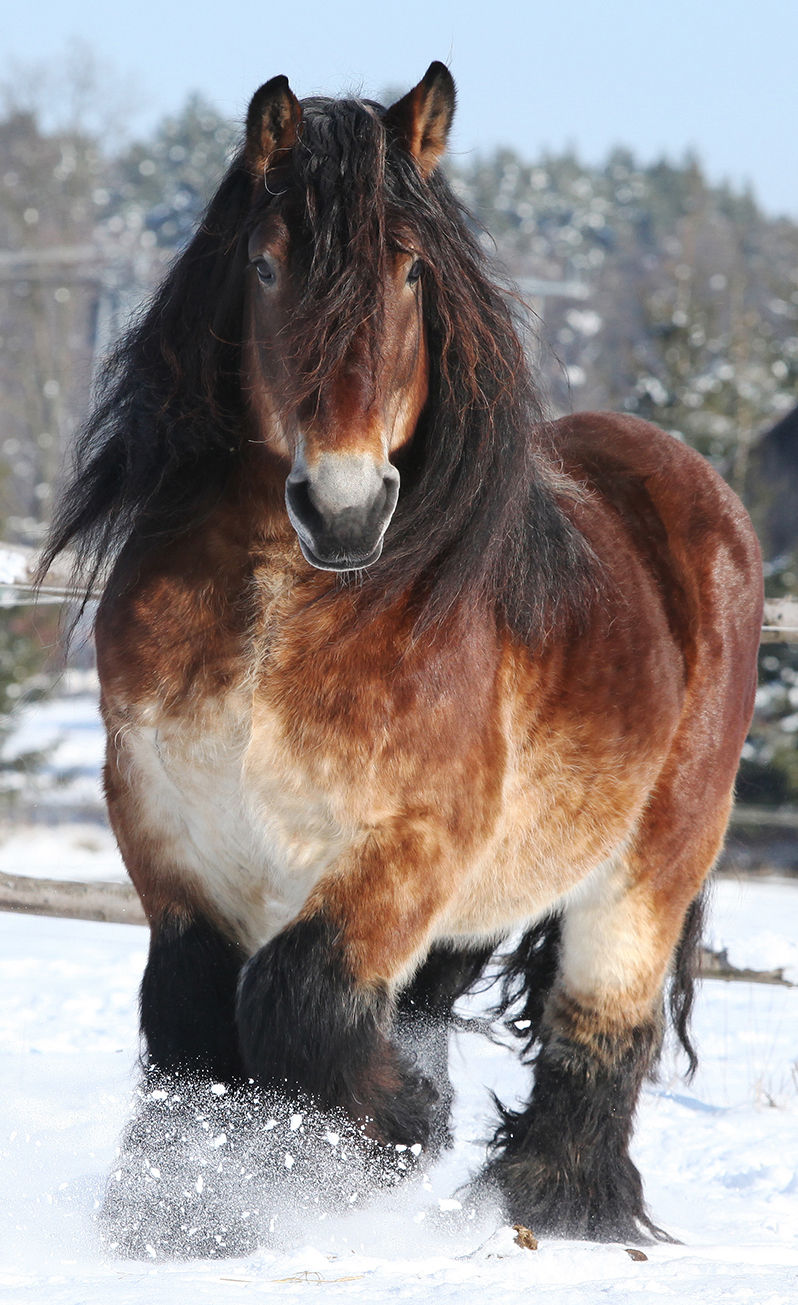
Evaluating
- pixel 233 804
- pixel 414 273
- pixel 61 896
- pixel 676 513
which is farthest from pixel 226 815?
pixel 61 896

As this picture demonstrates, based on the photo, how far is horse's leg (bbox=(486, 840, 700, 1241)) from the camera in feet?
10.3

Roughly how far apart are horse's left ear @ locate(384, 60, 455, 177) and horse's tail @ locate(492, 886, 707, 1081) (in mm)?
2026

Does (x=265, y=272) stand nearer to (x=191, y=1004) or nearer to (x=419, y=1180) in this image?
(x=191, y=1004)

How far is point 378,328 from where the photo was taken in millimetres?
2160

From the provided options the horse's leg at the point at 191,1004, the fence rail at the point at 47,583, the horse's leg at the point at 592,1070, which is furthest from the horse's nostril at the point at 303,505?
the fence rail at the point at 47,583

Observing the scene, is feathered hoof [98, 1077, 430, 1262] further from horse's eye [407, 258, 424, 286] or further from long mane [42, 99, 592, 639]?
horse's eye [407, 258, 424, 286]

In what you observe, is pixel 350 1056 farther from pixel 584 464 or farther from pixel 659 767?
pixel 584 464

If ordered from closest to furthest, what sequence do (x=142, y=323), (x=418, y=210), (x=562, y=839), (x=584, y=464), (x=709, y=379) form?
(x=418, y=210) → (x=142, y=323) → (x=562, y=839) → (x=584, y=464) → (x=709, y=379)

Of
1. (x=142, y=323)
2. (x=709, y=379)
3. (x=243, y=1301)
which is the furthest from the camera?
(x=709, y=379)

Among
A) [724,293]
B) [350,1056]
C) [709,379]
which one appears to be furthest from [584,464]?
[724,293]

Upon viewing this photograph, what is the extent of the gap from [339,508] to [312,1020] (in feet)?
3.22

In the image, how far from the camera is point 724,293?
39625 mm

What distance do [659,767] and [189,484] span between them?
1464 mm

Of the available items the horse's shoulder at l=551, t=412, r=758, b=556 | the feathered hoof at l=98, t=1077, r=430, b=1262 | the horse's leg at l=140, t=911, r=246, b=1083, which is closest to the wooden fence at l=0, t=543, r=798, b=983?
the horse's shoulder at l=551, t=412, r=758, b=556
